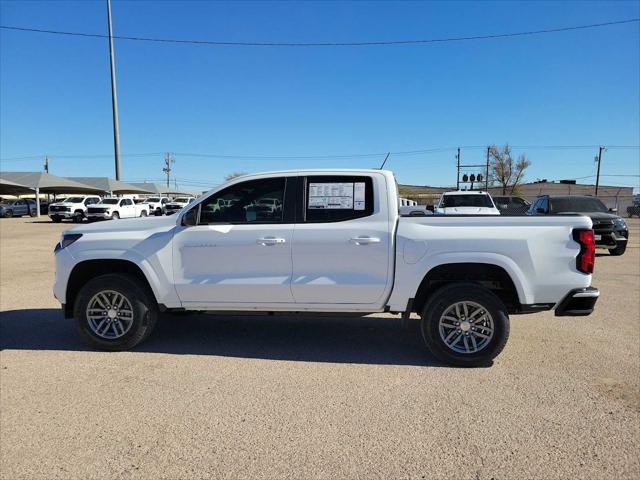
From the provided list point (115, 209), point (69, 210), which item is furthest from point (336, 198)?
point (69, 210)

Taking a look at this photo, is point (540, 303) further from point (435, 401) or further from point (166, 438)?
point (166, 438)

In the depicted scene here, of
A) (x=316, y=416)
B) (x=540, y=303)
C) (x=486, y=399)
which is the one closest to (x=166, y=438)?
(x=316, y=416)

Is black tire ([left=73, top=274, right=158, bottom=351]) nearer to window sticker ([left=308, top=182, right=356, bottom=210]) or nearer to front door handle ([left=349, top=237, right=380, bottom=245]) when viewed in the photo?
window sticker ([left=308, top=182, right=356, bottom=210])

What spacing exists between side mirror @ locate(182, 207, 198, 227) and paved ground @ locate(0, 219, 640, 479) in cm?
137

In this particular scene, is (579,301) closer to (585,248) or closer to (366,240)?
(585,248)

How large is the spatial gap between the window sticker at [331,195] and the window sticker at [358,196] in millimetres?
31

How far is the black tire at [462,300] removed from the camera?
4.18 metres

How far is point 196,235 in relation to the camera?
455 centimetres

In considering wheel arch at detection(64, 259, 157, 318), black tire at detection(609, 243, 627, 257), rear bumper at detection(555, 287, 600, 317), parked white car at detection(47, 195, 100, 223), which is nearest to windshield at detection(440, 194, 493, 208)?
black tire at detection(609, 243, 627, 257)

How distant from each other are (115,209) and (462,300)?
29701 mm

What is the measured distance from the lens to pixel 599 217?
1178cm

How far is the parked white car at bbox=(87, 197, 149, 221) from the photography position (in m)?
28.9

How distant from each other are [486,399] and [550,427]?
53 cm

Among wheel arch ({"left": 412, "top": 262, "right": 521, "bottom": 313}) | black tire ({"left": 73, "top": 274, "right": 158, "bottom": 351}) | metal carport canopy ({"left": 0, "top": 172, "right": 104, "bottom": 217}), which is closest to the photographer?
wheel arch ({"left": 412, "top": 262, "right": 521, "bottom": 313})
